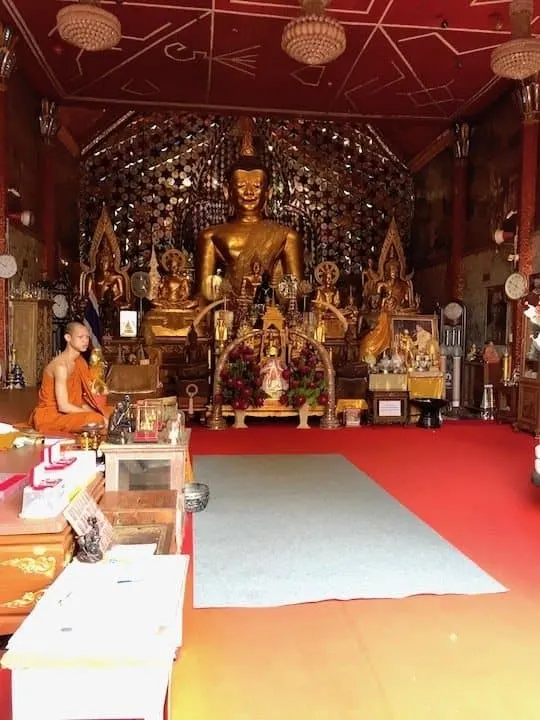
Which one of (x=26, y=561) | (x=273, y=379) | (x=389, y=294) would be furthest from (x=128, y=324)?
(x=26, y=561)

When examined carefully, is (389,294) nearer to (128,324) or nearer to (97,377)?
(128,324)

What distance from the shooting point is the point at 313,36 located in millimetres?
4688

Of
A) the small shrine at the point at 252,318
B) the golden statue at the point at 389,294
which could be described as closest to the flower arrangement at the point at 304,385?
the small shrine at the point at 252,318

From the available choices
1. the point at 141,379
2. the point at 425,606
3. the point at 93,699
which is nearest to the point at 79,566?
the point at 93,699

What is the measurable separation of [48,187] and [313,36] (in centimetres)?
475

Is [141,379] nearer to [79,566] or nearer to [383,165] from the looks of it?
[79,566]

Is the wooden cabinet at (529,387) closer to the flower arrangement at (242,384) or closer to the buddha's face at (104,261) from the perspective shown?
the flower arrangement at (242,384)

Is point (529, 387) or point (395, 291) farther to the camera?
point (395, 291)

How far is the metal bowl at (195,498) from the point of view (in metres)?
3.48

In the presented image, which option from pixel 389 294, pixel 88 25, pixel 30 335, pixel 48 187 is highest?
pixel 88 25

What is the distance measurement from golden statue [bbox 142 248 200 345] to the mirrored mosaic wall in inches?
25.0

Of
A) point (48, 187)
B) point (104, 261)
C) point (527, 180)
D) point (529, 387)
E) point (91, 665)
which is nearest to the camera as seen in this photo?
point (91, 665)

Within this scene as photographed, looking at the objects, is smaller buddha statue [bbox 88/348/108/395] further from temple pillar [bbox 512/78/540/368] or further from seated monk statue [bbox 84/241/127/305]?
temple pillar [bbox 512/78/540/368]

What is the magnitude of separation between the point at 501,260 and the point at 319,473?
4.39 metres
